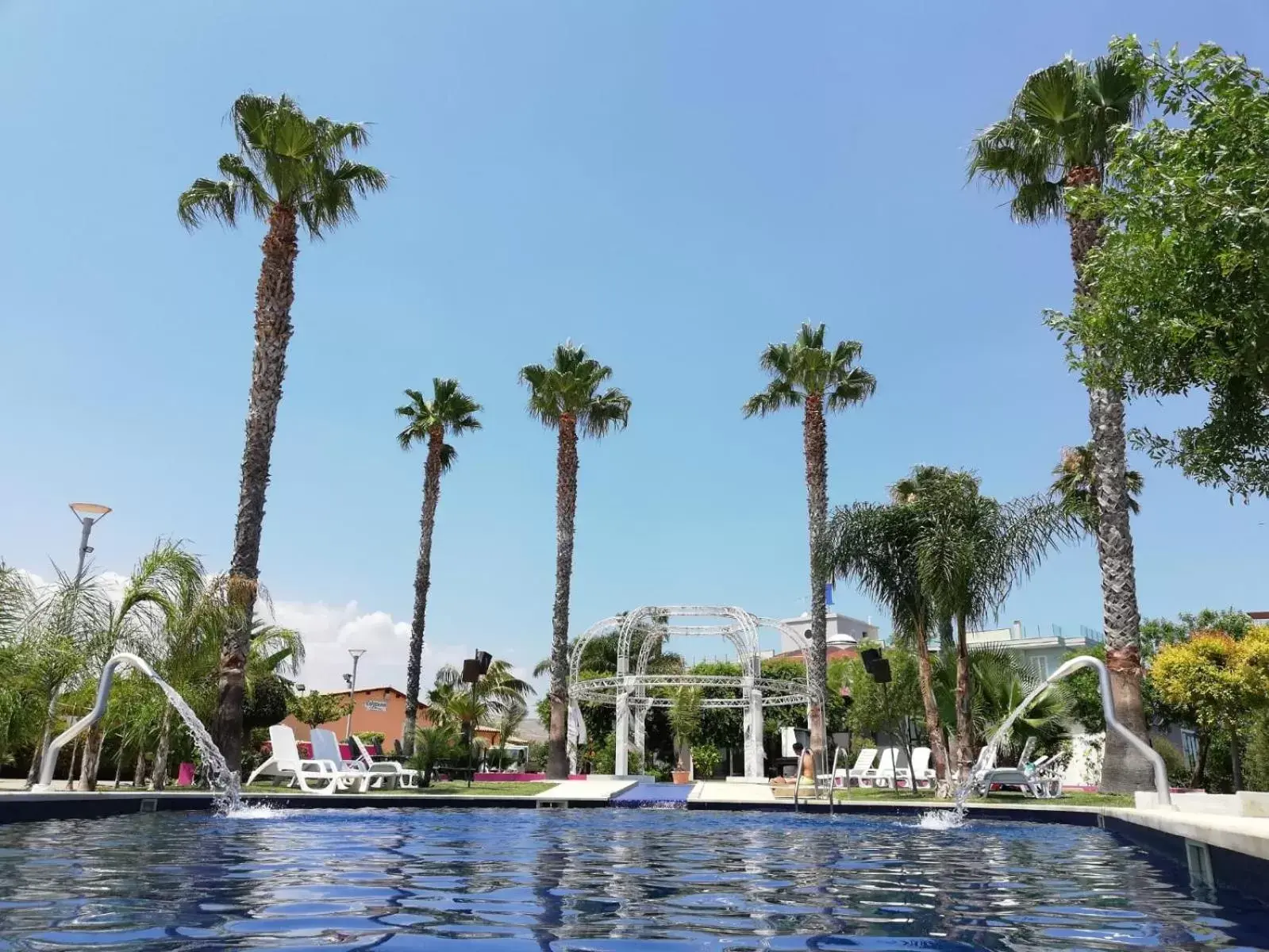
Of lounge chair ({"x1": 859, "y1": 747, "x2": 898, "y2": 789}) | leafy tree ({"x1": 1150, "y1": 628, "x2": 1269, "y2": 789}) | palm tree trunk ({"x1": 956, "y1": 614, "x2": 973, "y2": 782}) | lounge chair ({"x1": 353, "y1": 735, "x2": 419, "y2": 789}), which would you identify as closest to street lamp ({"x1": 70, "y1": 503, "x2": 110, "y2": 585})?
lounge chair ({"x1": 353, "y1": 735, "x2": 419, "y2": 789})

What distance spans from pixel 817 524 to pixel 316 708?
2606 cm

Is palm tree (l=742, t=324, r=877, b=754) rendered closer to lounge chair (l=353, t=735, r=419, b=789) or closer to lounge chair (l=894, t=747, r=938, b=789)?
lounge chair (l=894, t=747, r=938, b=789)

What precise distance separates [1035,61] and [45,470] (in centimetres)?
2005

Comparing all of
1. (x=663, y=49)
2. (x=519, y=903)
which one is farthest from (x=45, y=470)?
(x=519, y=903)

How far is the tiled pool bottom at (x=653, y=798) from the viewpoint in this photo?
15.7 meters

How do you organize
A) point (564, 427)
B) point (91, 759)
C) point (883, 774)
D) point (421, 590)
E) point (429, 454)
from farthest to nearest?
point (429, 454)
point (564, 427)
point (421, 590)
point (883, 774)
point (91, 759)

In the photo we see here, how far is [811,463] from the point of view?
2361 cm

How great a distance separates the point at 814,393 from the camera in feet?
79.6

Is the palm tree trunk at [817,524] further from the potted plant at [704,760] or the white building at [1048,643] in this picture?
the white building at [1048,643]

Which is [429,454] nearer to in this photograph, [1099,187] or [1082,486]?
[1082,486]

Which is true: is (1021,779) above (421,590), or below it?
below

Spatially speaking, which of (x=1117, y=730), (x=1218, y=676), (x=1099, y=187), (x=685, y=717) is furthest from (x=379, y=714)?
(x=1099, y=187)

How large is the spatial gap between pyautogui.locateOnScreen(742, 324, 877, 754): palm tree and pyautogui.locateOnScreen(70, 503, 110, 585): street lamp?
15703mm

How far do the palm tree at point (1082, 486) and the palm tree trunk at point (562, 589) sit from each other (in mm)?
12900
